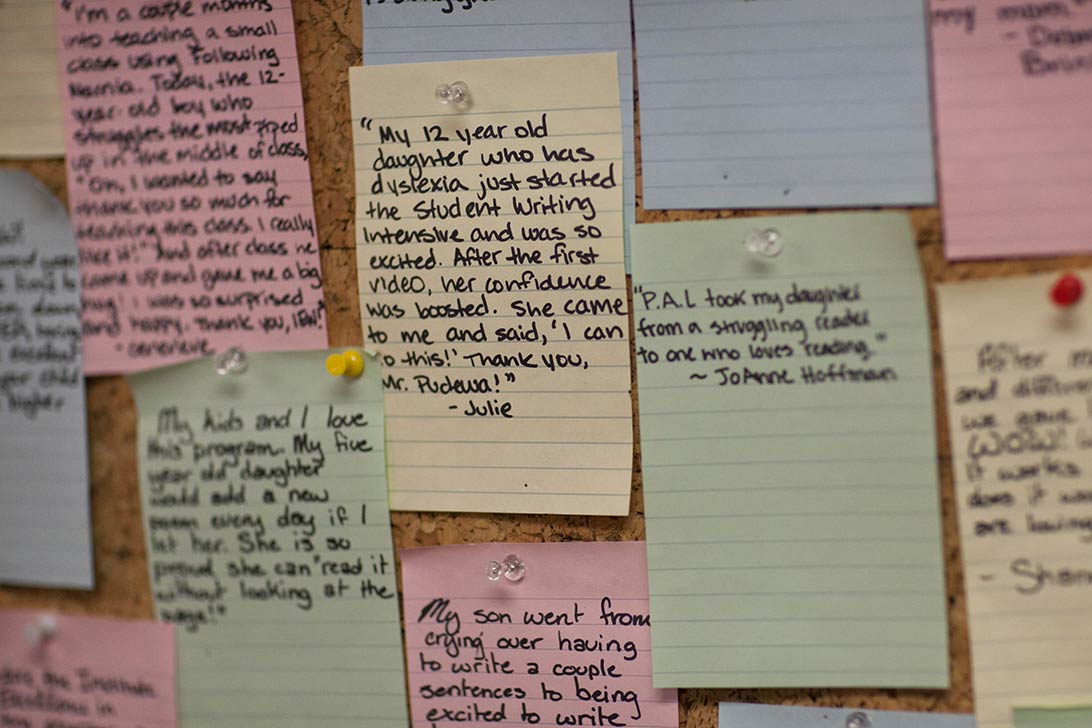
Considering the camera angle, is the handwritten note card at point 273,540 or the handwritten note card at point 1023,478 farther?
the handwritten note card at point 273,540

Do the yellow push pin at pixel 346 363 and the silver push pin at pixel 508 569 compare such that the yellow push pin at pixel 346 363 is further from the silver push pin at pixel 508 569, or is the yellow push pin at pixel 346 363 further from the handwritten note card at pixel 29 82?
the handwritten note card at pixel 29 82

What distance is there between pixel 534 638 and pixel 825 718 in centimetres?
21

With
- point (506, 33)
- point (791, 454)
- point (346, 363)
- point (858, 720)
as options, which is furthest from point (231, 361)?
point (858, 720)

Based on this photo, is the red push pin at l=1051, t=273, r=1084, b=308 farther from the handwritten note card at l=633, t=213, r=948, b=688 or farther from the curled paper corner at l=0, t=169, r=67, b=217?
the curled paper corner at l=0, t=169, r=67, b=217

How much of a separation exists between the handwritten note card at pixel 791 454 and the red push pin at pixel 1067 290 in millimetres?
77

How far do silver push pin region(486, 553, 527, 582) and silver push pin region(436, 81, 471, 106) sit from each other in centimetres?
33

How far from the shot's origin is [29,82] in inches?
25.5

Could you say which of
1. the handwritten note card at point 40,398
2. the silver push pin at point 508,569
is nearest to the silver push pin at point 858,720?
the silver push pin at point 508,569

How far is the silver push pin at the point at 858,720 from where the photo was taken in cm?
58

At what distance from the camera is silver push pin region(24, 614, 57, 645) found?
700 millimetres

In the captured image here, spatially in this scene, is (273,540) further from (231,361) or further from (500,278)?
(500,278)

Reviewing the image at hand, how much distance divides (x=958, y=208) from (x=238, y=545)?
0.57 metres

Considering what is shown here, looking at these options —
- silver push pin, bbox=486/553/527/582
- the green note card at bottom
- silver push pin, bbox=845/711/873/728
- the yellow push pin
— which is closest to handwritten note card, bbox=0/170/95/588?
the yellow push pin

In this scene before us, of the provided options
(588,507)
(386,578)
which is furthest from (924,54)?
(386,578)
